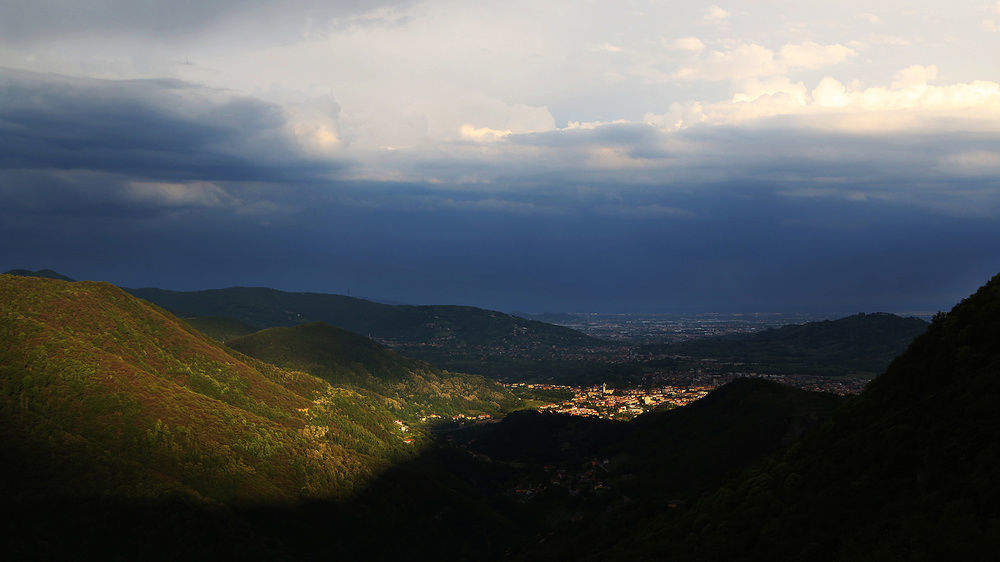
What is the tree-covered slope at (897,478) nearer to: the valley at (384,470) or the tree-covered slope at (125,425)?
the valley at (384,470)

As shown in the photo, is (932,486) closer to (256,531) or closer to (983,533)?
(983,533)

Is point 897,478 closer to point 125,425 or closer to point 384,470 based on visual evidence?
point 125,425

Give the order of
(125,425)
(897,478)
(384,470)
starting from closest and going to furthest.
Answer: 1. (897,478)
2. (125,425)
3. (384,470)

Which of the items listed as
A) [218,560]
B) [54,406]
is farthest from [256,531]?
[54,406]

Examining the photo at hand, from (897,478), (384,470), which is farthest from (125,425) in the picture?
(897,478)

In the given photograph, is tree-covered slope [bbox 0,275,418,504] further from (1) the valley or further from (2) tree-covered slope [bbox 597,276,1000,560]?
(2) tree-covered slope [bbox 597,276,1000,560]

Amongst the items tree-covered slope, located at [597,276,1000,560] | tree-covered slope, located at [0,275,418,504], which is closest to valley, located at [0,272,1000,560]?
tree-covered slope, located at [597,276,1000,560]
